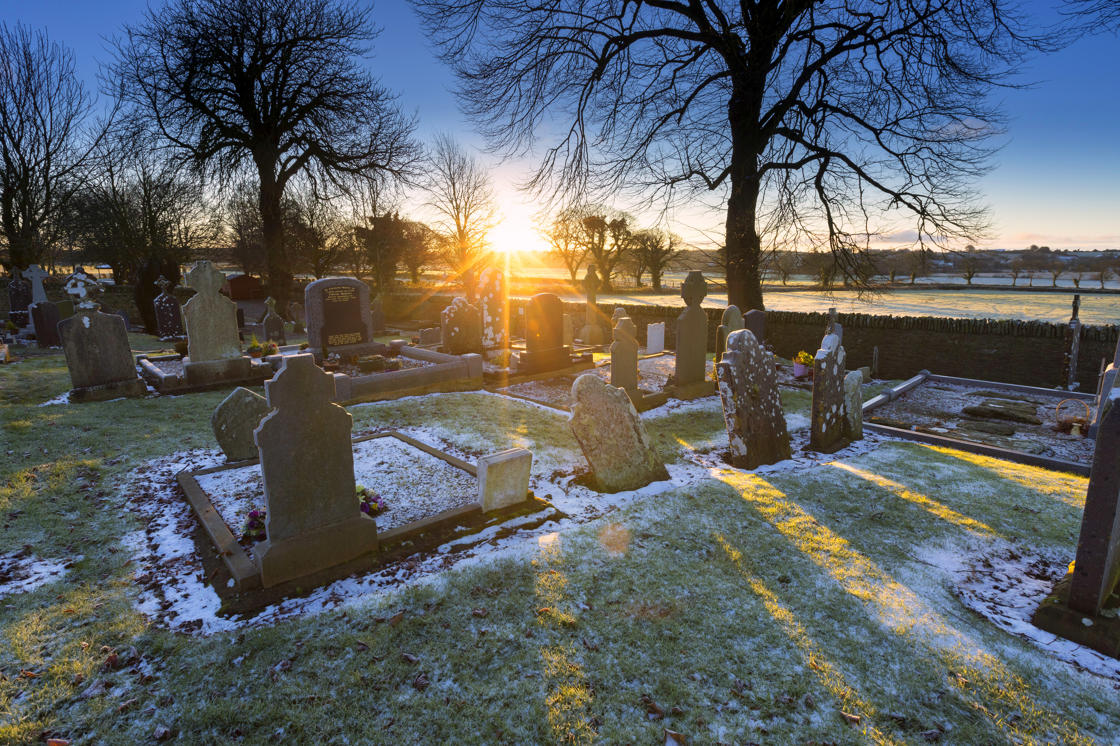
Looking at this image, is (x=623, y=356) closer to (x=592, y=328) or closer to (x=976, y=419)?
(x=976, y=419)

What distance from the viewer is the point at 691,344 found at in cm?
1168

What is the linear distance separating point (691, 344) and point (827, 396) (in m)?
3.87

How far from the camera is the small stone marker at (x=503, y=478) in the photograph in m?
5.66

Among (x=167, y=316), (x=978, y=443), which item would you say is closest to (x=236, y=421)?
(x=978, y=443)

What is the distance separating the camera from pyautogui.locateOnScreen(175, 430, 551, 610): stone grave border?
14.3ft

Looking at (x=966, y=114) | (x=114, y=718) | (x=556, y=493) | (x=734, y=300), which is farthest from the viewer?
(x=734, y=300)

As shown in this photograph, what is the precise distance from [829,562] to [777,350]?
13825 millimetres

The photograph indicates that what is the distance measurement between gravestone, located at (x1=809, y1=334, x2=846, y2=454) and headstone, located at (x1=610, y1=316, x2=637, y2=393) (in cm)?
351

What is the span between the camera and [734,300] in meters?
16.5

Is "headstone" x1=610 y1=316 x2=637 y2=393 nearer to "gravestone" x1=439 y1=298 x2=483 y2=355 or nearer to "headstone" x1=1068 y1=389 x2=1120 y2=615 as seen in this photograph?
"gravestone" x1=439 y1=298 x2=483 y2=355

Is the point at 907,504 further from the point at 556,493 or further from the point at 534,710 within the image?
the point at 534,710

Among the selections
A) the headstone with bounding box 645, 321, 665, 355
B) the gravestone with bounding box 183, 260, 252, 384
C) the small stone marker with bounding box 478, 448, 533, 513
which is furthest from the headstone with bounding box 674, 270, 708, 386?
the gravestone with bounding box 183, 260, 252, 384

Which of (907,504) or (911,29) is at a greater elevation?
(911,29)

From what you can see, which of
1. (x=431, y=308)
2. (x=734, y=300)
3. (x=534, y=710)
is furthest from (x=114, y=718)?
(x=431, y=308)
